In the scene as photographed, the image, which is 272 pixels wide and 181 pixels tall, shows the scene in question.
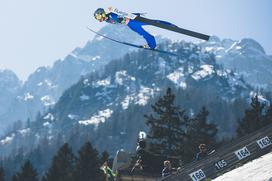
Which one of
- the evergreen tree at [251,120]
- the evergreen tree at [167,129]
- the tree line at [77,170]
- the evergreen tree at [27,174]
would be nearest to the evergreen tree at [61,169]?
the tree line at [77,170]

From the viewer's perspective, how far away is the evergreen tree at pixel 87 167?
169 feet

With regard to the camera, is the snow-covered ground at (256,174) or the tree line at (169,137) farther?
the tree line at (169,137)

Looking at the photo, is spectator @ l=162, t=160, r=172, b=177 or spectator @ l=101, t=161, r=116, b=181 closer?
spectator @ l=162, t=160, r=172, b=177

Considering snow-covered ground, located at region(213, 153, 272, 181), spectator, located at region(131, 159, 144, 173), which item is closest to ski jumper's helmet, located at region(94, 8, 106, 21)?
spectator, located at region(131, 159, 144, 173)

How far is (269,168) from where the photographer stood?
47.7 ft

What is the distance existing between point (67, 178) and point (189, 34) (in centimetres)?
3660

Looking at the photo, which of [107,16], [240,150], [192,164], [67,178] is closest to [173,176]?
[192,164]

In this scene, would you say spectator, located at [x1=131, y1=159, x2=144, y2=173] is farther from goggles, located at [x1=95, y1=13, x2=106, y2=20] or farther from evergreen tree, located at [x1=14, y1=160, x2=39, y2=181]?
evergreen tree, located at [x1=14, y1=160, x2=39, y2=181]

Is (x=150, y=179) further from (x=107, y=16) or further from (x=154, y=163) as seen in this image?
(x=107, y=16)

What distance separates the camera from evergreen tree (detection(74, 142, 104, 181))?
5162 cm

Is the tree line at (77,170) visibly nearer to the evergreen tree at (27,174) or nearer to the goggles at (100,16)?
the evergreen tree at (27,174)

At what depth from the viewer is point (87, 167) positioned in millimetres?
52375

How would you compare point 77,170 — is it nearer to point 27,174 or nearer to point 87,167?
point 87,167

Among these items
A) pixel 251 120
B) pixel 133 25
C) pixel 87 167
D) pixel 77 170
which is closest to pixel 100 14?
pixel 133 25
